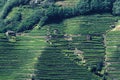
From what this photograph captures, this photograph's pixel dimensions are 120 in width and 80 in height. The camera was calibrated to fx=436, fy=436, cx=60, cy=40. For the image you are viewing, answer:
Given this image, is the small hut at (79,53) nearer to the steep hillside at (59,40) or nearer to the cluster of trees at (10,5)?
the steep hillside at (59,40)

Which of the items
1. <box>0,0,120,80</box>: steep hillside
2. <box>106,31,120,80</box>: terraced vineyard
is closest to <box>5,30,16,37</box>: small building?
<box>0,0,120,80</box>: steep hillside

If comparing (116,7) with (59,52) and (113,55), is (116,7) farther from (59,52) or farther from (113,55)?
(59,52)

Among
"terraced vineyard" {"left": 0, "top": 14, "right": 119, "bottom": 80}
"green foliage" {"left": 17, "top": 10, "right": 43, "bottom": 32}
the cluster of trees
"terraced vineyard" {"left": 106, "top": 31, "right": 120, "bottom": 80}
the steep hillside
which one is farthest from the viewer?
the cluster of trees

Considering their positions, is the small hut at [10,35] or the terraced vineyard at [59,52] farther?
the small hut at [10,35]

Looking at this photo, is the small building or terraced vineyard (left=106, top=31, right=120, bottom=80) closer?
terraced vineyard (left=106, top=31, right=120, bottom=80)

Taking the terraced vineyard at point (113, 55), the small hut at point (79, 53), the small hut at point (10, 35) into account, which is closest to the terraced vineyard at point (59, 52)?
the terraced vineyard at point (113, 55)

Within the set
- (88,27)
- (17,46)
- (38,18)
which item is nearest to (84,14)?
(88,27)

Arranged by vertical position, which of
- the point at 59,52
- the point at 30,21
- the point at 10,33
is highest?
the point at 30,21

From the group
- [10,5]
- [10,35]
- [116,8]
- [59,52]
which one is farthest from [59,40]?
[10,5]

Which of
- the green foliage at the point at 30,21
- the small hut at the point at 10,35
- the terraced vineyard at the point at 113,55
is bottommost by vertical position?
the terraced vineyard at the point at 113,55

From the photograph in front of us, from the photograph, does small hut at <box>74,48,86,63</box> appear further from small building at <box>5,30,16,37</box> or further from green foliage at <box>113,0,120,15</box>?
small building at <box>5,30,16,37</box>
